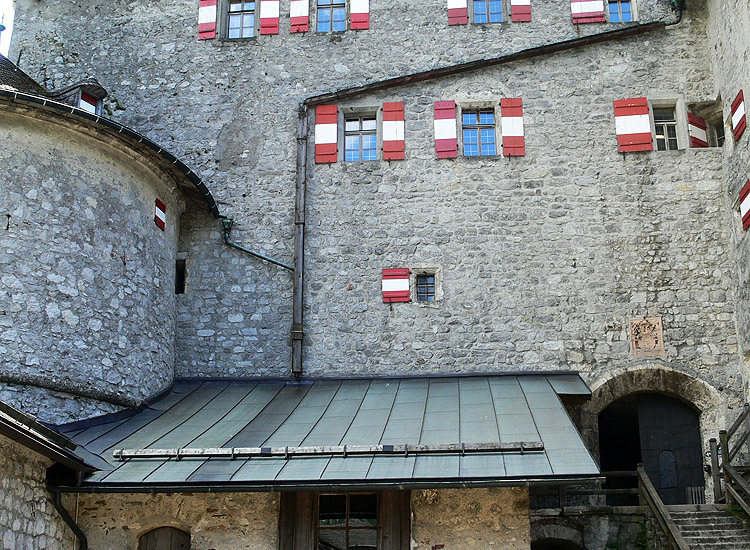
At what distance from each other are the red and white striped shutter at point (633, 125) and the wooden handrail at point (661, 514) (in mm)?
5030

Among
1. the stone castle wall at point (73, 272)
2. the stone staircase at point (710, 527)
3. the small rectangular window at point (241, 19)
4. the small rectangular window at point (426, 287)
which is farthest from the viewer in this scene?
the small rectangular window at point (241, 19)

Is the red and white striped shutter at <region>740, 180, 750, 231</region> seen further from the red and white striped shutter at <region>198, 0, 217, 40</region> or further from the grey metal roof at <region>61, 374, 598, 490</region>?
the red and white striped shutter at <region>198, 0, 217, 40</region>

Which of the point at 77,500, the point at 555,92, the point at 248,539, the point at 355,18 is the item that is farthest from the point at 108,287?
the point at 555,92

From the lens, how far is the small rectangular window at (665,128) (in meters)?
15.4

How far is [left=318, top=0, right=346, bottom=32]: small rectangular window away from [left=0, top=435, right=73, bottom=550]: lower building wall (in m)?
9.14

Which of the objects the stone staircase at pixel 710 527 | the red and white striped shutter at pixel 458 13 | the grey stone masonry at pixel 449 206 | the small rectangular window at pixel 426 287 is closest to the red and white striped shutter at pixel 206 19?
the grey stone masonry at pixel 449 206

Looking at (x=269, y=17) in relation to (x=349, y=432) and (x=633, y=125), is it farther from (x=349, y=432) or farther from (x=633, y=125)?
(x=349, y=432)

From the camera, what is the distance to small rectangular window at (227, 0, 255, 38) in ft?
55.1

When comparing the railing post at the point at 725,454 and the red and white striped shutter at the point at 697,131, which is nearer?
the railing post at the point at 725,454

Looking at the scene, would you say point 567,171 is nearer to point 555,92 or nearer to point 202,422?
point 555,92

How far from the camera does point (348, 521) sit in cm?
1130

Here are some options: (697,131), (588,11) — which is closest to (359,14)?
(588,11)

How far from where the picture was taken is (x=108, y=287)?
1290 cm

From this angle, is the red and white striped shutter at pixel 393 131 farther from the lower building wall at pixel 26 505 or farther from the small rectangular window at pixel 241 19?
the lower building wall at pixel 26 505
